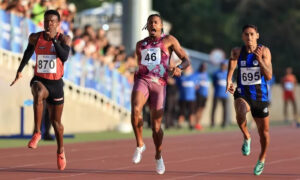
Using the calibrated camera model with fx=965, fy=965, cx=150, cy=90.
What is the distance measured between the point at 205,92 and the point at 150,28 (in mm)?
17279

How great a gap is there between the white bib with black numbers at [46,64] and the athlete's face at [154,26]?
4.36ft

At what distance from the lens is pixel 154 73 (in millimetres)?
12672

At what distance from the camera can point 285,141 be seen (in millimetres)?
21656

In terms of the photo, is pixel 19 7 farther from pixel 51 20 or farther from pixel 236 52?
pixel 236 52

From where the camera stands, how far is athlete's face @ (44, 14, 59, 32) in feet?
40.8

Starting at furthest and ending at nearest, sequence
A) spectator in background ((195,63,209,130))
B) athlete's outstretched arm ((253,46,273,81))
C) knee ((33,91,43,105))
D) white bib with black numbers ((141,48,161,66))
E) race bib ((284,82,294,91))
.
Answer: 1. race bib ((284,82,294,91))
2. spectator in background ((195,63,209,130))
3. white bib with black numbers ((141,48,161,66))
4. knee ((33,91,43,105))
5. athlete's outstretched arm ((253,46,273,81))

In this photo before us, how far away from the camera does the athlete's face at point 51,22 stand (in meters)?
12.4

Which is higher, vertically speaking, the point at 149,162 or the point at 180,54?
the point at 180,54

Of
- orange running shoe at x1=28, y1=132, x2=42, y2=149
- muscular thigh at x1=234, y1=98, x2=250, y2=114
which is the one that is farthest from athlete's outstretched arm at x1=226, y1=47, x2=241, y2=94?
orange running shoe at x1=28, y1=132, x2=42, y2=149

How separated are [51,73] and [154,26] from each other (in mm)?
1492

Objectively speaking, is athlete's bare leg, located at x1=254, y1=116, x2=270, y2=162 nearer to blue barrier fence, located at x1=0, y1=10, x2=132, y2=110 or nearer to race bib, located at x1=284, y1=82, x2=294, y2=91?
blue barrier fence, located at x1=0, y1=10, x2=132, y2=110

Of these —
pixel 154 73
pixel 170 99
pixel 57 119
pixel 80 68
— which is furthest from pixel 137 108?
pixel 170 99

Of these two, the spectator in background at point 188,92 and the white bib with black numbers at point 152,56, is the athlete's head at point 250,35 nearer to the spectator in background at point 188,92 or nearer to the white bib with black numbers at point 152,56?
the white bib with black numbers at point 152,56

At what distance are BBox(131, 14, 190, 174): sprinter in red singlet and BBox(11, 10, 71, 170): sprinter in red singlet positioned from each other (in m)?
0.97
